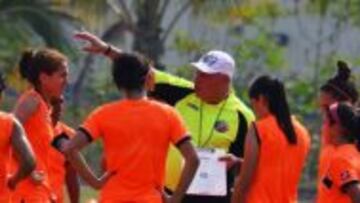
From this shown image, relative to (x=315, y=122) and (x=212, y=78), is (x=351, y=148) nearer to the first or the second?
(x=212, y=78)

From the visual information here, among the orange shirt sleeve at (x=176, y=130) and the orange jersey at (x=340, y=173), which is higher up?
the orange shirt sleeve at (x=176, y=130)

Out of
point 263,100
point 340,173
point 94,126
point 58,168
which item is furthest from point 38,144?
point 340,173

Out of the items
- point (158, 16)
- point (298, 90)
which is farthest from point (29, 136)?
point (298, 90)

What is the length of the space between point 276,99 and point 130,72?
1.29 metres

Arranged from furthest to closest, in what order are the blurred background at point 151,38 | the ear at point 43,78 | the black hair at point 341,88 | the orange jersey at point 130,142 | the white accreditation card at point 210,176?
the blurred background at point 151,38
the black hair at point 341,88
the white accreditation card at point 210,176
the ear at point 43,78
the orange jersey at point 130,142

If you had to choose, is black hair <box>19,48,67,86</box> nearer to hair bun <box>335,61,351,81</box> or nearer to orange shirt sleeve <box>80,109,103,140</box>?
orange shirt sleeve <box>80,109,103,140</box>

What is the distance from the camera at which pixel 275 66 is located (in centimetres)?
3588

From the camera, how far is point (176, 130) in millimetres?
8789

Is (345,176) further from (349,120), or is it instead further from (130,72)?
(130,72)

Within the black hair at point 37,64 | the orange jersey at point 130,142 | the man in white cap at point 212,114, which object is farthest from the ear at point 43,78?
the orange jersey at point 130,142

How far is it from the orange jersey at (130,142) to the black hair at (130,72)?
0.31 feet

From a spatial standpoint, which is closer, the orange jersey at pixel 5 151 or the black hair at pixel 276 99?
the orange jersey at pixel 5 151

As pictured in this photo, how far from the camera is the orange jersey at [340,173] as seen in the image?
9.34 m

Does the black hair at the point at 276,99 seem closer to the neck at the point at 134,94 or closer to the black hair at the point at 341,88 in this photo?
the black hair at the point at 341,88
